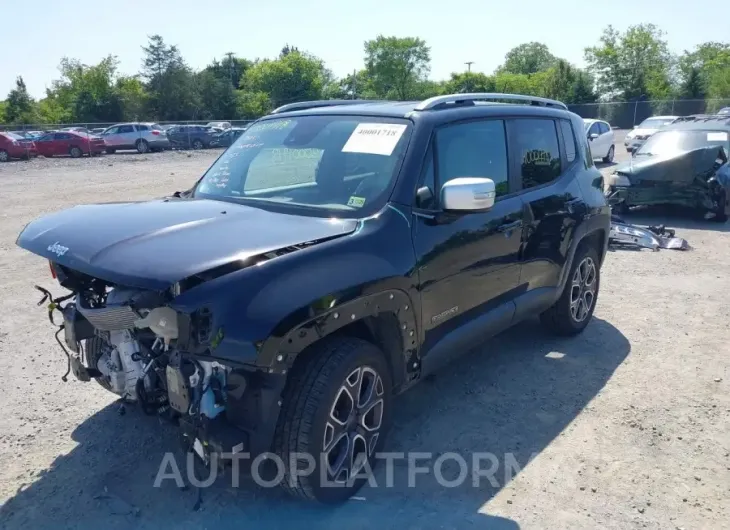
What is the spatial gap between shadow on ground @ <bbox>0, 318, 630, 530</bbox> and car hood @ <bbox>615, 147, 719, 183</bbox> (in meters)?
6.84

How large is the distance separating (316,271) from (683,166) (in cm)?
985

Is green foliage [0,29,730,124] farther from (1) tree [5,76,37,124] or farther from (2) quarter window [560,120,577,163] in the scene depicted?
(2) quarter window [560,120,577,163]

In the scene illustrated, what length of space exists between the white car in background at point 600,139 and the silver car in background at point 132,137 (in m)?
21.4

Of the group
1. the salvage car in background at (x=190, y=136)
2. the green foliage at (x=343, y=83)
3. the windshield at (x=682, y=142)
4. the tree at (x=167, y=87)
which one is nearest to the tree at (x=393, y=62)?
the green foliage at (x=343, y=83)

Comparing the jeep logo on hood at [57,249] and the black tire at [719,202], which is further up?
Answer: the jeep logo on hood at [57,249]

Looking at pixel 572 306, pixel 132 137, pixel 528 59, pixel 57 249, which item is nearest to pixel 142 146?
pixel 132 137

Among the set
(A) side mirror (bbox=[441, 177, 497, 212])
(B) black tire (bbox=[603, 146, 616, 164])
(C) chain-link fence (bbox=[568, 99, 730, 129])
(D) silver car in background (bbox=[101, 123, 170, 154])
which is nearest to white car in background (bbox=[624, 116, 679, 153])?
(B) black tire (bbox=[603, 146, 616, 164])

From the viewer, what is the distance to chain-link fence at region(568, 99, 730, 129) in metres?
51.1

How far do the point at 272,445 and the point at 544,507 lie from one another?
1.45m

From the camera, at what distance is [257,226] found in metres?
3.18

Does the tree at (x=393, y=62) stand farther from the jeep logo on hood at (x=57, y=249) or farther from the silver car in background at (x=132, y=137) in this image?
the jeep logo on hood at (x=57, y=249)

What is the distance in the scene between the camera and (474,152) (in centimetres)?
404

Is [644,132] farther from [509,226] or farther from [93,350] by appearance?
[93,350]

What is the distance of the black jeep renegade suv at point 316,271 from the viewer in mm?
2650
